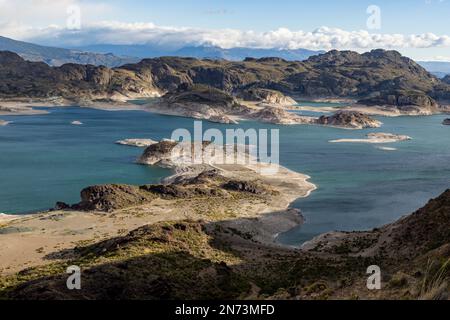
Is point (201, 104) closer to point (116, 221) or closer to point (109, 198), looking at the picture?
point (109, 198)

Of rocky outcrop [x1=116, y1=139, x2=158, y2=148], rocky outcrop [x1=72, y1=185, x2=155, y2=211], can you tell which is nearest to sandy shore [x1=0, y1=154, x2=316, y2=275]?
rocky outcrop [x1=72, y1=185, x2=155, y2=211]

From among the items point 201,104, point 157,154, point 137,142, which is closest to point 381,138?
point 137,142

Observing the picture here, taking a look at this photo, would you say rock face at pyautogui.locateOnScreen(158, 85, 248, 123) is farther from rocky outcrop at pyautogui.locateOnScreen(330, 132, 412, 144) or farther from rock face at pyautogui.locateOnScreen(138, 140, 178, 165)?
rock face at pyautogui.locateOnScreen(138, 140, 178, 165)

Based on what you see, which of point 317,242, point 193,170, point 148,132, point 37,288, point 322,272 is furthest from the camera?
point 148,132

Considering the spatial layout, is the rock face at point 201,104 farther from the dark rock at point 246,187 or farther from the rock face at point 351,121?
the dark rock at point 246,187

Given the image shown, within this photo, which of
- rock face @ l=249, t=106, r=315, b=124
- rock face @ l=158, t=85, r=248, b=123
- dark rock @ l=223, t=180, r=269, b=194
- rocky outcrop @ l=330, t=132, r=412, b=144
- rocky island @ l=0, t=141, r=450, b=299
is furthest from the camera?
rock face @ l=158, t=85, r=248, b=123

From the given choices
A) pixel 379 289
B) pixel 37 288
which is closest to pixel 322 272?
pixel 379 289

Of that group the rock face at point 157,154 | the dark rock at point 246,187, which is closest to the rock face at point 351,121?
the rock face at point 157,154

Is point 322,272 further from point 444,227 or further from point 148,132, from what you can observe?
point 148,132
